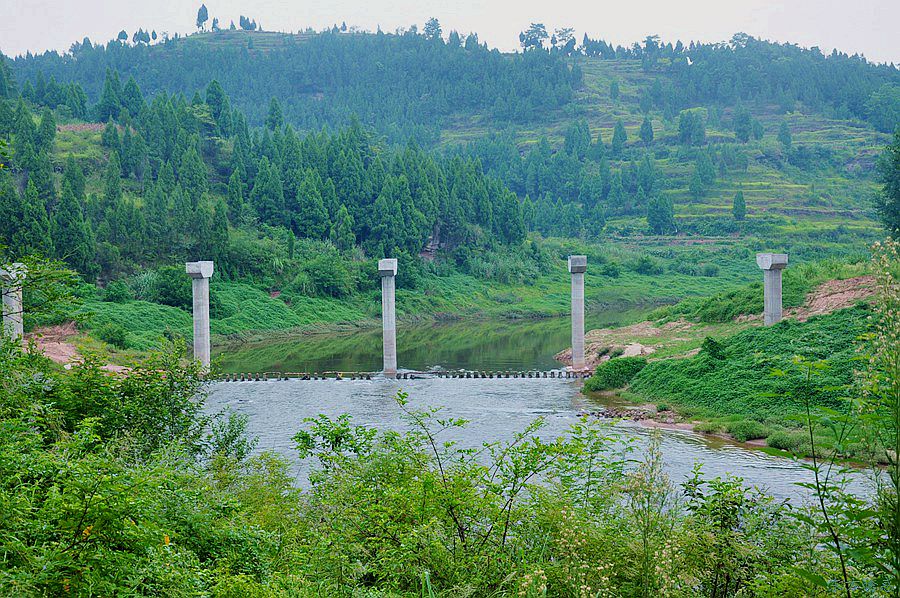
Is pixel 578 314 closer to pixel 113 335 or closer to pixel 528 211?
pixel 113 335

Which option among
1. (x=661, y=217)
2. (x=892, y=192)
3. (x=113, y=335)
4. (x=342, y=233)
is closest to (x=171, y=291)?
(x=113, y=335)

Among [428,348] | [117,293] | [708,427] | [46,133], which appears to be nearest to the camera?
[708,427]

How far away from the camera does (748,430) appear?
2700 cm

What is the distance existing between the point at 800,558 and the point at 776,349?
85.7 feet

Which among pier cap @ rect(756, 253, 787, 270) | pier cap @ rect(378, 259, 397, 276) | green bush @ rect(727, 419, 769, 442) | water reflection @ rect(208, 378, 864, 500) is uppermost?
pier cap @ rect(756, 253, 787, 270)

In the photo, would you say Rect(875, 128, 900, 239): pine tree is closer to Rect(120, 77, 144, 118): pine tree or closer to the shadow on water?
the shadow on water

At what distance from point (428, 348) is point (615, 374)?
18.8 meters

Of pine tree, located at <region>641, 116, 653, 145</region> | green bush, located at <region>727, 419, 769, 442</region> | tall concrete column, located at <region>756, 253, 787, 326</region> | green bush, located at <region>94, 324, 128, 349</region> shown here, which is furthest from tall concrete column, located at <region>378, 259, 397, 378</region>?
pine tree, located at <region>641, 116, 653, 145</region>

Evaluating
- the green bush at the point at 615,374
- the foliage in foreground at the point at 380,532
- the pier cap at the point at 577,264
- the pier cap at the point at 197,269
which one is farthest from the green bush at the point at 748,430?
the pier cap at the point at 197,269

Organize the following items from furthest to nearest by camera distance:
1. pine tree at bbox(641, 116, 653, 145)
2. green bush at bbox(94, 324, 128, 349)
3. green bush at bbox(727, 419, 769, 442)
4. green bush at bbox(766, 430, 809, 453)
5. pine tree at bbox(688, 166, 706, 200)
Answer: pine tree at bbox(641, 116, 653, 145)
pine tree at bbox(688, 166, 706, 200)
green bush at bbox(94, 324, 128, 349)
green bush at bbox(727, 419, 769, 442)
green bush at bbox(766, 430, 809, 453)

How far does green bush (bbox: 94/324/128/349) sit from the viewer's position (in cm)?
4464

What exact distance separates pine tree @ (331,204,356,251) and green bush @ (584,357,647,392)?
122ft

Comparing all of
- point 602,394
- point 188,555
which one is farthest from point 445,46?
point 188,555

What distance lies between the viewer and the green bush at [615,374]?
3722 cm
